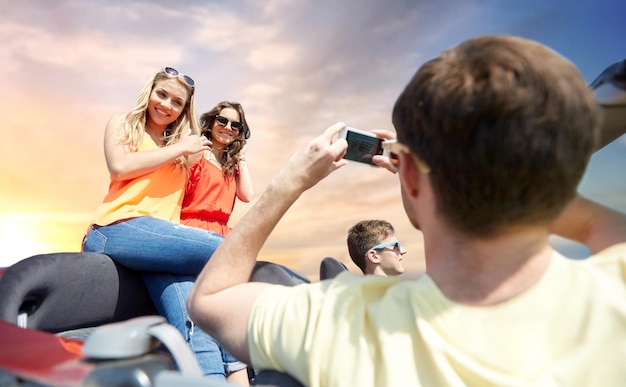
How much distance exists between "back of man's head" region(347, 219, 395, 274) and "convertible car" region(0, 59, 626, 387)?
2688mm

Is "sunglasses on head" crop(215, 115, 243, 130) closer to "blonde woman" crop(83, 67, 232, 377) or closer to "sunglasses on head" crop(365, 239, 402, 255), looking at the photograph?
"blonde woman" crop(83, 67, 232, 377)

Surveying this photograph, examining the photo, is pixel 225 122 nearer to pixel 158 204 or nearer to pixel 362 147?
pixel 158 204

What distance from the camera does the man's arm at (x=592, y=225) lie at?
157cm

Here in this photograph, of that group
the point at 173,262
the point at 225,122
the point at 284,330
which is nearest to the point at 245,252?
the point at 284,330

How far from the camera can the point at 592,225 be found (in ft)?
5.36

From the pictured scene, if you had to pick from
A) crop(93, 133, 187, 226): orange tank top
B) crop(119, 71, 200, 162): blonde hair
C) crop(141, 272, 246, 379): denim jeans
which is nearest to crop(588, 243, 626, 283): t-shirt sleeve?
crop(141, 272, 246, 379): denim jeans

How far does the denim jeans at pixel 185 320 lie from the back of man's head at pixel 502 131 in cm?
166

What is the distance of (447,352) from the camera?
115 centimetres

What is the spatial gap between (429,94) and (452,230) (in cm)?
29

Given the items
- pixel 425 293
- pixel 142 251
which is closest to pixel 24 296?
pixel 142 251

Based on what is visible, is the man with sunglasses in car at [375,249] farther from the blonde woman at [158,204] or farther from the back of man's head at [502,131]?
the back of man's head at [502,131]

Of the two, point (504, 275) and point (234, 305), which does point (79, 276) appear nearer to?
point (234, 305)

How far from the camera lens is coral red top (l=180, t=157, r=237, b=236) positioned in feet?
10.8

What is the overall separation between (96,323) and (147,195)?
77 centimetres
